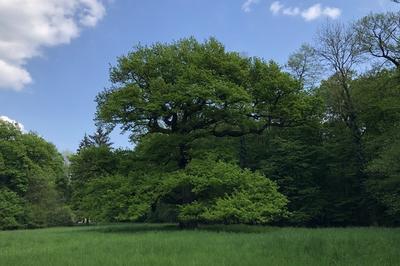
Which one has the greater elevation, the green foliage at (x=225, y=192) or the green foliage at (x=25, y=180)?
the green foliage at (x=25, y=180)

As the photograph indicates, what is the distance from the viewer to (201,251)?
17.0m

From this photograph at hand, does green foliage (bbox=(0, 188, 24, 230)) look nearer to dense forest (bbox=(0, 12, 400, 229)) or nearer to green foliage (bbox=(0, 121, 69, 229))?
green foliage (bbox=(0, 121, 69, 229))

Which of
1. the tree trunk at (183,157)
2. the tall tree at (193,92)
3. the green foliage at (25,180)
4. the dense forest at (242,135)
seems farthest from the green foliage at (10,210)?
the tree trunk at (183,157)

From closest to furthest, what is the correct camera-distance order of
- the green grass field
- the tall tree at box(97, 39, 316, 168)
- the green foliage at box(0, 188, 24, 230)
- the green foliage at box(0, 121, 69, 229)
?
the green grass field, the tall tree at box(97, 39, 316, 168), the green foliage at box(0, 188, 24, 230), the green foliage at box(0, 121, 69, 229)

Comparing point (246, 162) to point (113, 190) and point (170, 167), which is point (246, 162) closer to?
point (170, 167)

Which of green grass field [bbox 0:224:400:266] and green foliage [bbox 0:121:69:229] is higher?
green foliage [bbox 0:121:69:229]

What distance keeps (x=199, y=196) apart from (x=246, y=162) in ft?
54.0

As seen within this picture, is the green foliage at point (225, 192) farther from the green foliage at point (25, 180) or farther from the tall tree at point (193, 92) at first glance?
the green foliage at point (25, 180)

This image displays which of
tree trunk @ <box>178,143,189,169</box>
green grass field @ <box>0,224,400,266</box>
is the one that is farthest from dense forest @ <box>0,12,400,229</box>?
green grass field @ <box>0,224,400,266</box>

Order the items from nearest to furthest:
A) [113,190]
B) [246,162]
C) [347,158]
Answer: [113,190] < [347,158] < [246,162]

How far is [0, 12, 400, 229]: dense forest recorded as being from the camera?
32.9 meters

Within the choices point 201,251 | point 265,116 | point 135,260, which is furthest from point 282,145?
point 135,260

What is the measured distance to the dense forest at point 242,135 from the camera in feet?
108

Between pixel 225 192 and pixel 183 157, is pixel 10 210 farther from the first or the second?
pixel 225 192
